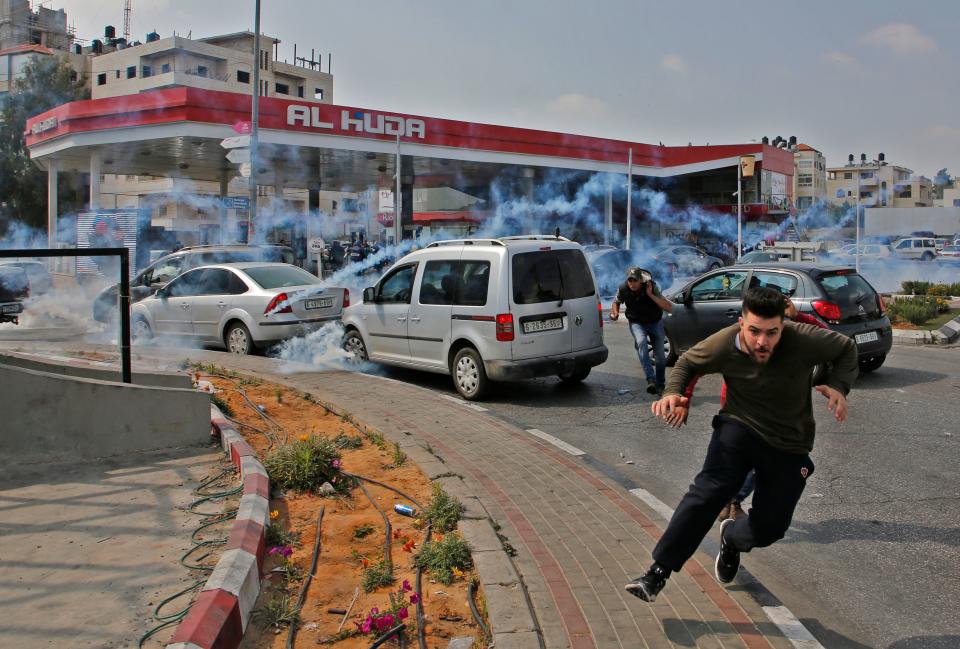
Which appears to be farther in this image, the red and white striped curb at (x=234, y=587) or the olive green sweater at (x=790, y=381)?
the olive green sweater at (x=790, y=381)

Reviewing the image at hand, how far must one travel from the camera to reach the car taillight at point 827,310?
10.0 metres

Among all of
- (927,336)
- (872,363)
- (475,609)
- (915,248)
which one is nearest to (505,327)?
(872,363)

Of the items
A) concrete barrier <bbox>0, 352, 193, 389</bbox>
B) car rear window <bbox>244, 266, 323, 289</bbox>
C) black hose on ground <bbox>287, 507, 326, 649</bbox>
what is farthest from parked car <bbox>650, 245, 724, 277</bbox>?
black hose on ground <bbox>287, 507, 326, 649</bbox>

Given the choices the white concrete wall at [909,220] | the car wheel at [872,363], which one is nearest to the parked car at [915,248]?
the white concrete wall at [909,220]

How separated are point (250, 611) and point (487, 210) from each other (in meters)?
38.7

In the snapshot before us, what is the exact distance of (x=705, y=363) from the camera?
13.6 ft

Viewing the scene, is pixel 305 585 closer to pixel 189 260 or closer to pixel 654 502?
pixel 654 502

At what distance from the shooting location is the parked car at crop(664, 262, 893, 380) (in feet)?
33.3

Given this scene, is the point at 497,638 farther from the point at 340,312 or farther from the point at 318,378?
the point at 340,312

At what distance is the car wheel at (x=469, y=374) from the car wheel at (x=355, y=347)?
200 centimetres

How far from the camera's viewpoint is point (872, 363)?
10.9 meters

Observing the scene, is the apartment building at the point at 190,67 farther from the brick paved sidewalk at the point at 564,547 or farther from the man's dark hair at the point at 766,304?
the man's dark hair at the point at 766,304

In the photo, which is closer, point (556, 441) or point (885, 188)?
point (556, 441)

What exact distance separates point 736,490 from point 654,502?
2009mm
